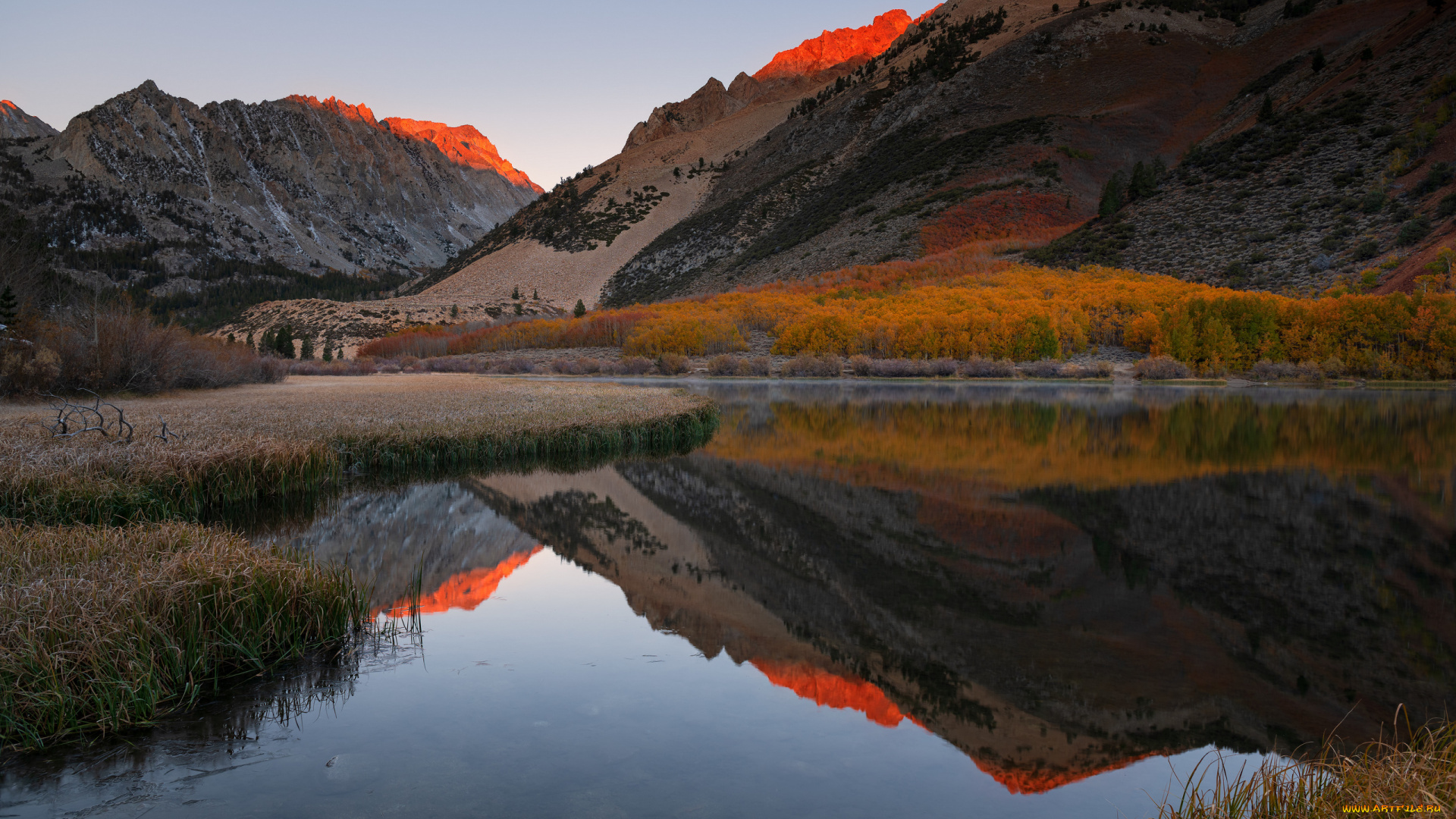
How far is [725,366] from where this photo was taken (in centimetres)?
4419

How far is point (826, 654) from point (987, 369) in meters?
37.2

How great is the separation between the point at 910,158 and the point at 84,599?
7699 cm

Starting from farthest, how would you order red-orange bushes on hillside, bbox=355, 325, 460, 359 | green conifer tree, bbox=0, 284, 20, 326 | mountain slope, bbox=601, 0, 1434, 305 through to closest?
mountain slope, bbox=601, 0, 1434, 305 < red-orange bushes on hillside, bbox=355, 325, 460, 359 < green conifer tree, bbox=0, 284, 20, 326

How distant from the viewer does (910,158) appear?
74312 mm

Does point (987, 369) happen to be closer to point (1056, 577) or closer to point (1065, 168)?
point (1065, 168)

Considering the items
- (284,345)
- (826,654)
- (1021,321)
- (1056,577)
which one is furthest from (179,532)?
(284,345)

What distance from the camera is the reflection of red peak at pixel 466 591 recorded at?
22.6ft

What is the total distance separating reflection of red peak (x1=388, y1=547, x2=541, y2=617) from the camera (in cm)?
688

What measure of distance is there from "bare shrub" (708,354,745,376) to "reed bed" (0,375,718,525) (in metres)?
19.6

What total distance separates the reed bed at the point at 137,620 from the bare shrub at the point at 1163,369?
3950 cm

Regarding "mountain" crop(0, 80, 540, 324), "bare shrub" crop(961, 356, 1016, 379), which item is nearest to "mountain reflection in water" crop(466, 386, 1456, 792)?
"bare shrub" crop(961, 356, 1016, 379)

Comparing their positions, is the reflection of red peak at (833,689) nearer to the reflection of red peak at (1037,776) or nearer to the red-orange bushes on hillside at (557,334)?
the reflection of red peak at (1037,776)

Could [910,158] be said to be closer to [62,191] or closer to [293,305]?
[293,305]

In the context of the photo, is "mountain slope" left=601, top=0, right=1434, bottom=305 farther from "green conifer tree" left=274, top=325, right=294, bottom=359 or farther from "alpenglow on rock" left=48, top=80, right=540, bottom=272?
"alpenglow on rock" left=48, top=80, right=540, bottom=272
